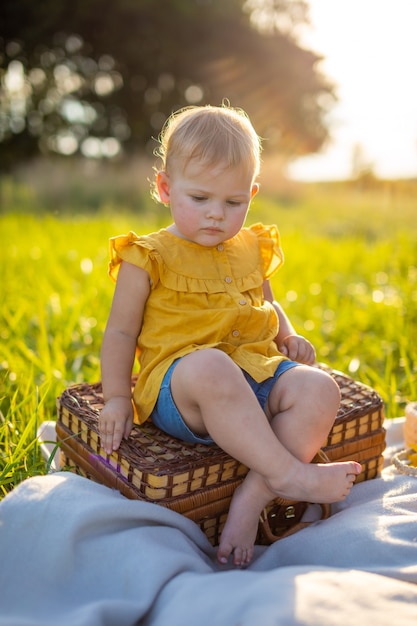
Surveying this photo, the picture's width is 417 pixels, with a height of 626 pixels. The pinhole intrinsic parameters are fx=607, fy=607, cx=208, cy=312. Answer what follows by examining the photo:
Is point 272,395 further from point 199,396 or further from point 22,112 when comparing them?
point 22,112

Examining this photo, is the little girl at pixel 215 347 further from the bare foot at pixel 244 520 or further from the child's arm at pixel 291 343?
Result: the child's arm at pixel 291 343

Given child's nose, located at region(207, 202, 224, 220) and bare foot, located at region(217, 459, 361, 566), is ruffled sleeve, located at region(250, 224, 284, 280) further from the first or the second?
bare foot, located at region(217, 459, 361, 566)

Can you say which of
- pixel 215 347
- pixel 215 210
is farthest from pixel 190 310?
pixel 215 210

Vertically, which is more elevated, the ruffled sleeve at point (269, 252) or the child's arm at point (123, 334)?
the ruffled sleeve at point (269, 252)

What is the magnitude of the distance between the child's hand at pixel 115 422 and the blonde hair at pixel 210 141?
69 cm

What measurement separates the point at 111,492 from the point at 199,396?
0.32 m

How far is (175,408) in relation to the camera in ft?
5.38

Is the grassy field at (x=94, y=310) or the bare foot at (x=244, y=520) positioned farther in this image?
the grassy field at (x=94, y=310)

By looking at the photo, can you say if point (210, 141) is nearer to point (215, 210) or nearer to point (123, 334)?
point (215, 210)

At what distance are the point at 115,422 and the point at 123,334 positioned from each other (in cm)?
27

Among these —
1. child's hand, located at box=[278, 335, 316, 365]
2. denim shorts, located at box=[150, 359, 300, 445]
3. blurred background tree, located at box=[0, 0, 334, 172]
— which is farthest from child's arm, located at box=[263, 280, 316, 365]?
blurred background tree, located at box=[0, 0, 334, 172]

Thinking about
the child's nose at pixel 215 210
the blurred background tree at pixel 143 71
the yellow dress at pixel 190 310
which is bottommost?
the yellow dress at pixel 190 310

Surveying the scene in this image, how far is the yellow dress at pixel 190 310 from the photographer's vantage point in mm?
1740

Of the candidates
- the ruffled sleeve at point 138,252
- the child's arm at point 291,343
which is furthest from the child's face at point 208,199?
the child's arm at point 291,343
